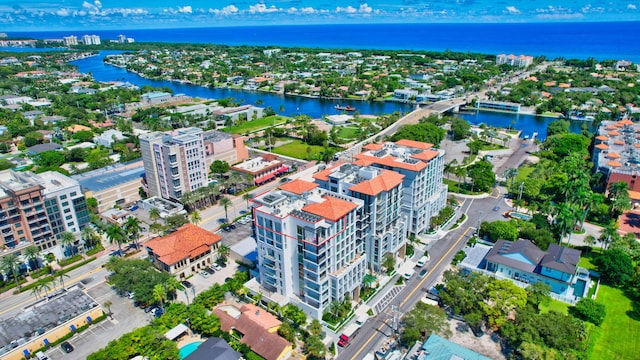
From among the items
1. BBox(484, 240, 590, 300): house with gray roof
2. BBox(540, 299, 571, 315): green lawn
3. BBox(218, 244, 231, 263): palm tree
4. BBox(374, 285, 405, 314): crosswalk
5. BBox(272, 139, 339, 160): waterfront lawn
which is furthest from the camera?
BBox(272, 139, 339, 160): waterfront lawn

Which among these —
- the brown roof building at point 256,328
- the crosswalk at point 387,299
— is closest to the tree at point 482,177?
the crosswalk at point 387,299

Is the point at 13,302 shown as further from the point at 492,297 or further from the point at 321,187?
the point at 492,297

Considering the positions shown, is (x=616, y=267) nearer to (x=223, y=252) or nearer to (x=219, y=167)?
(x=223, y=252)

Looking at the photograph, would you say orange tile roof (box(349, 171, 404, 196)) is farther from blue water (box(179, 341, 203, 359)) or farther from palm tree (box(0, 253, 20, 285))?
palm tree (box(0, 253, 20, 285))

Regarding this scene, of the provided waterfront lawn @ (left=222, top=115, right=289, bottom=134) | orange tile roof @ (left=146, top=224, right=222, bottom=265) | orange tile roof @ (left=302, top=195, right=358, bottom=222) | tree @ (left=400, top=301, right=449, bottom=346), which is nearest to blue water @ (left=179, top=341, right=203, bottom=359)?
orange tile roof @ (left=146, top=224, right=222, bottom=265)

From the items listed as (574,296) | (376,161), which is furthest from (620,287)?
(376,161)

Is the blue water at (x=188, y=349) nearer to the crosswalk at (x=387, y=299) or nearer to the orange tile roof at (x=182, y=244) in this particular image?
the orange tile roof at (x=182, y=244)

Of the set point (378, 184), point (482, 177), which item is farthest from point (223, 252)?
point (482, 177)
